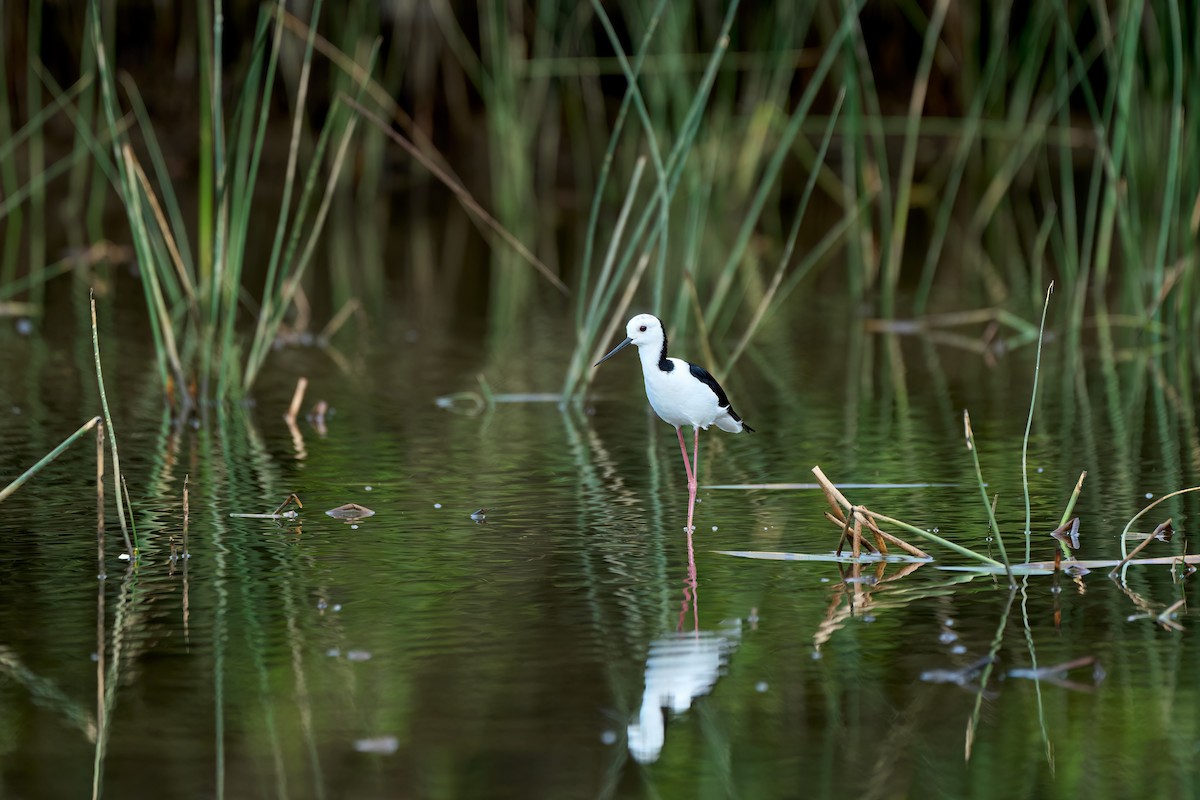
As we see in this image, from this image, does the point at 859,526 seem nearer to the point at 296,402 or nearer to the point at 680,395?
the point at 680,395

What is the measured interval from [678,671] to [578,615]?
47cm

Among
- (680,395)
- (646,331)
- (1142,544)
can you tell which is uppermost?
(646,331)

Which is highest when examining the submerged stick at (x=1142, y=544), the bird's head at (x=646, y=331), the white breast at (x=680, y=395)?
the bird's head at (x=646, y=331)

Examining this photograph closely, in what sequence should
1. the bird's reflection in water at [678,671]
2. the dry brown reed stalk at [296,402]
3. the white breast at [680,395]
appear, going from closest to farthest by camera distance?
the bird's reflection in water at [678,671], the white breast at [680,395], the dry brown reed stalk at [296,402]

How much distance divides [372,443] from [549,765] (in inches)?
130

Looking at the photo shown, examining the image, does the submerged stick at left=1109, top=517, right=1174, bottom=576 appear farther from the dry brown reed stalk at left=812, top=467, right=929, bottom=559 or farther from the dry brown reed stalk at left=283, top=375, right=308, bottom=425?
the dry brown reed stalk at left=283, top=375, right=308, bottom=425

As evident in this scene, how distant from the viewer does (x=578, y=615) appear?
4.09 metres

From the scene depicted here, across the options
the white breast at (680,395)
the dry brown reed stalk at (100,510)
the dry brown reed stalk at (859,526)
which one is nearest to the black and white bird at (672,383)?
the white breast at (680,395)

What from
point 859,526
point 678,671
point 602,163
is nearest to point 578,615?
point 678,671

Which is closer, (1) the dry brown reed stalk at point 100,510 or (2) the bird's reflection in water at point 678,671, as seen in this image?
(2) the bird's reflection in water at point 678,671

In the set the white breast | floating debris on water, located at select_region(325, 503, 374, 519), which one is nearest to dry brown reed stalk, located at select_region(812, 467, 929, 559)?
the white breast

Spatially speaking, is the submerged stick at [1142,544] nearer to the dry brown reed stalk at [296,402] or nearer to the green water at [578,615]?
the green water at [578,615]

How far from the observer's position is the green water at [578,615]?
10.4 ft

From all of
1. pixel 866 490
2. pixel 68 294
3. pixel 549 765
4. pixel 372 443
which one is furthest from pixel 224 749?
pixel 68 294
